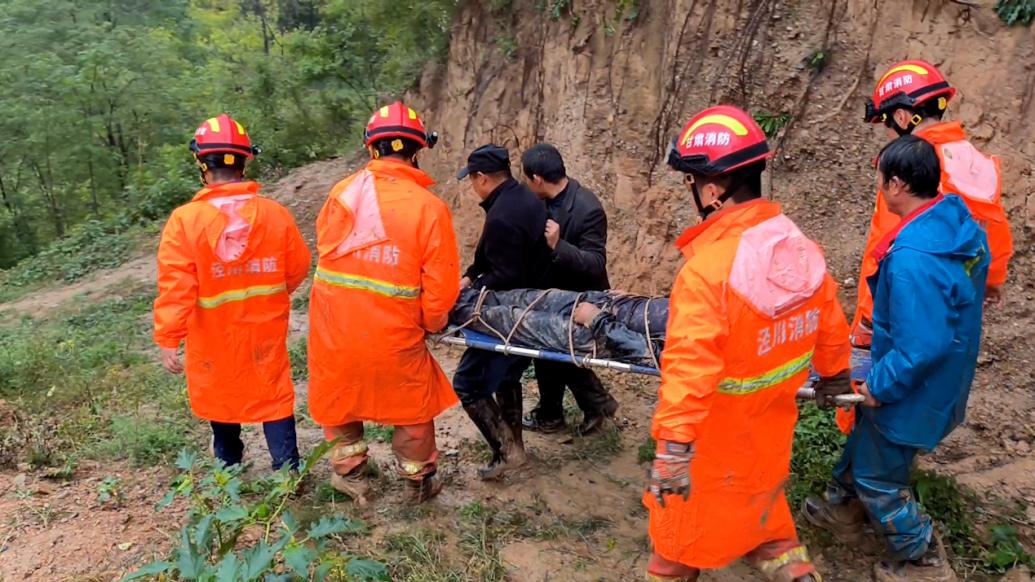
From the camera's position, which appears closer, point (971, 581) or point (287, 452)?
point (971, 581)

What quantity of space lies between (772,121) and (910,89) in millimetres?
2110

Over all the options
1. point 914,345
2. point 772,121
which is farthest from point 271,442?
point 772,121

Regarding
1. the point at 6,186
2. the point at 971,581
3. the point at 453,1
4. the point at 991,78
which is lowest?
the point at 6,186

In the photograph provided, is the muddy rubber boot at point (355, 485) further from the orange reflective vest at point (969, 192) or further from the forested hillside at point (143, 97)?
the forested hillside at point (143, 97)

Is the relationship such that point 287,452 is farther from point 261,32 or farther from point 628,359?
point 261,32

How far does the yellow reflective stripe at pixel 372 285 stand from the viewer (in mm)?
3719

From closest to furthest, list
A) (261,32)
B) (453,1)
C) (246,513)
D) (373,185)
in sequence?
(246,513), (373,185), (453,1), (261,32)

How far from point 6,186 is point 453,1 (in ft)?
47.5

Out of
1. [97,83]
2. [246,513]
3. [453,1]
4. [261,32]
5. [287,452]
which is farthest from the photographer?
[261,32]

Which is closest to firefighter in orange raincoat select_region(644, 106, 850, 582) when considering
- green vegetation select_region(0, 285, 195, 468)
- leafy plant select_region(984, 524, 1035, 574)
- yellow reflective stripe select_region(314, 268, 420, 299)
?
leafy plant select_region(984, 524, 1035, 574)

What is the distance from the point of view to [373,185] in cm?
374

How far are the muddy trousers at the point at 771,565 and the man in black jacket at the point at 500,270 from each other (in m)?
1.63

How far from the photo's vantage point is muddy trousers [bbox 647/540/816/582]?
111 inches

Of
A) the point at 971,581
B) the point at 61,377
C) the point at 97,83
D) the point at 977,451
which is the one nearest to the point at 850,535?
the point at 971,581
